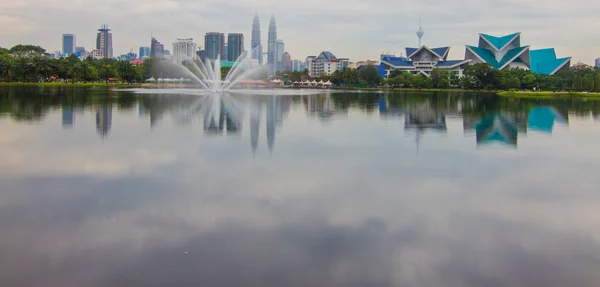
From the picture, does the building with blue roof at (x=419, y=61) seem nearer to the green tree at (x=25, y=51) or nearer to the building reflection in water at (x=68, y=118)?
the green tree at (x=25, y=51)

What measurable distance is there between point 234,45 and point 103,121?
17330 centimetres

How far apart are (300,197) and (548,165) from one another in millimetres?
6664

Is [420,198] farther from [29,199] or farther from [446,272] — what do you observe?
[29,199]

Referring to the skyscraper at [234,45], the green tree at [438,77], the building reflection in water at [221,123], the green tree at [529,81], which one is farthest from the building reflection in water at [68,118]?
the skyscraper at [234,45]

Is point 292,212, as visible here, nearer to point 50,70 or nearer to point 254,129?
point 254,129

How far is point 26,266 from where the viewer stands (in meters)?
5.56

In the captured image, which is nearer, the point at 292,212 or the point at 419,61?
the point at 292,212

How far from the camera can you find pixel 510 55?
97.1 meters

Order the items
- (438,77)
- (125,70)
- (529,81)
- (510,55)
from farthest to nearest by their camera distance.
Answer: (510,55), (438,77), (125,70), (529,81)

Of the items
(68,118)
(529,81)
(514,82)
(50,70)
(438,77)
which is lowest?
(68,118)

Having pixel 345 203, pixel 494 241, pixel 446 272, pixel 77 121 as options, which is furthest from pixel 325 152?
pixel 77 121

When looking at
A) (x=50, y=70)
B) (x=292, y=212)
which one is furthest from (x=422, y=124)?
(x=50, y=70)

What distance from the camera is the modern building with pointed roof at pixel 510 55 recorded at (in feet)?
317

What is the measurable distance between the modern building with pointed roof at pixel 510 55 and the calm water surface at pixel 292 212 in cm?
8784
